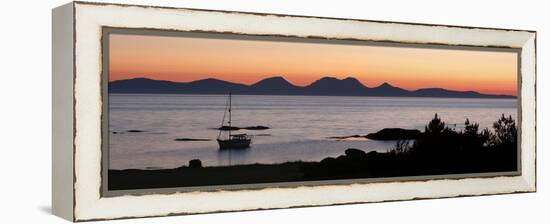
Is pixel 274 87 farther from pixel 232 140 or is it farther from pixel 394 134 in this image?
pixel 394 134

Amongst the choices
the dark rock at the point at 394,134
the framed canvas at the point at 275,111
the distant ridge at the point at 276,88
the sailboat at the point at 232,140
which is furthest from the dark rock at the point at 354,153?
the sailboat at the point at 232,140

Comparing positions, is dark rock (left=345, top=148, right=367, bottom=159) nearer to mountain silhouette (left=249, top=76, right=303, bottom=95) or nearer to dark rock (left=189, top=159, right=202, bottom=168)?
mountain silhouette (left=249, top=76, right=303, bottom=95)

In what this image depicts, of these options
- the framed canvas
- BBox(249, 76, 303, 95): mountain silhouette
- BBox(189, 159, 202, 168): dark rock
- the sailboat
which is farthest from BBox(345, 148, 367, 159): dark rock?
BBox(189, 159, 202, 168): dark rock

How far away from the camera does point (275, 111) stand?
25.8ft

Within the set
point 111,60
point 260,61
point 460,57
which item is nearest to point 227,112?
point 260,61

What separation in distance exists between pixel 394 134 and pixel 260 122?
Result: 1.18 m

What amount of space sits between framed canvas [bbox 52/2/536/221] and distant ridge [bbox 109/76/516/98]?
10 millimetres

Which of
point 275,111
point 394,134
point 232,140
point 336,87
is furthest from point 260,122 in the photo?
point 394,134

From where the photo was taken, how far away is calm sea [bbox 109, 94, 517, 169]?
7.31 m

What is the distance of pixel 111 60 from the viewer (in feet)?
23.6

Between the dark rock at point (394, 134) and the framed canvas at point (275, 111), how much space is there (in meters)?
0.01

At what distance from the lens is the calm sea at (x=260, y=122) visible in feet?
24.0

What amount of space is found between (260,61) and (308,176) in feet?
3.01

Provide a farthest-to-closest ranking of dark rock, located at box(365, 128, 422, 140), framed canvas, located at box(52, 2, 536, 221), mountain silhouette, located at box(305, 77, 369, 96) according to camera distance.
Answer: dark rock, located at box(365, 128, 422, 140), mountain silhouette, located at box(305, 77, 369, 96), framed canvas, located at box(52, 2, 536, 221)
